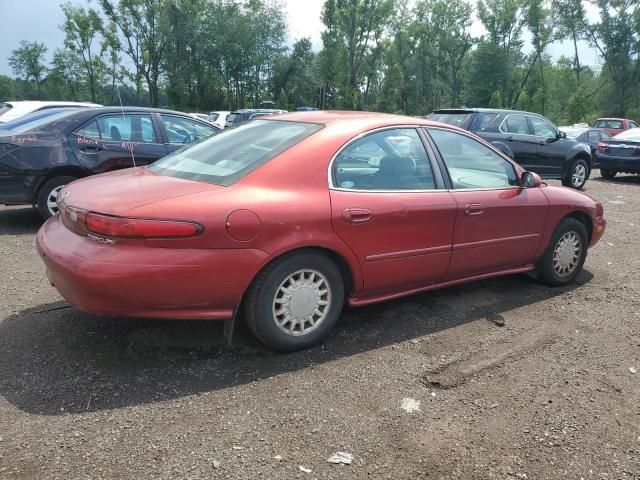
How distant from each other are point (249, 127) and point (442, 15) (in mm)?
55562

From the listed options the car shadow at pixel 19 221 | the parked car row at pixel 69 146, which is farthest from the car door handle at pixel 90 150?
the car shadow at pixel 19 221

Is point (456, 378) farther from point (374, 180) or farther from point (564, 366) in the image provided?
point (374, 180)

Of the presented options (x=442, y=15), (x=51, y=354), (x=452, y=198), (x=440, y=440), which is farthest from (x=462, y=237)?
(x=442, y=15)

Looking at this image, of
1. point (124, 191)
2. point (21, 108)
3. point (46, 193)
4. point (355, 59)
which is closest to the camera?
point (124, 191)

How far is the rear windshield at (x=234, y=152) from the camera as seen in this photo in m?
3.28

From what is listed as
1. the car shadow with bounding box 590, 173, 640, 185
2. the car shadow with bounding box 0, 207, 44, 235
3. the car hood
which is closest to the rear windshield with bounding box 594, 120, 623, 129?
the car shadow with bounding box 590, 173, 640, 185

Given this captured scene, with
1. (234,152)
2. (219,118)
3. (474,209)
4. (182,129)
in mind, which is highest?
(219,118)

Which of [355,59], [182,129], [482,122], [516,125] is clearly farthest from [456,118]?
[355,59]

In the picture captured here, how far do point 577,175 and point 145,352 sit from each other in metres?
11.4

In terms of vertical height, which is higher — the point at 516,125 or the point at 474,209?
the point at 516,125

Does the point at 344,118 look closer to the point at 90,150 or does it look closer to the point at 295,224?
the point at 295,224

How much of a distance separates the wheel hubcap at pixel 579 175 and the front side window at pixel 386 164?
939 cm

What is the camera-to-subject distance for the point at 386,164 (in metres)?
3.73

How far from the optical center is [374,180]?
3.60m
